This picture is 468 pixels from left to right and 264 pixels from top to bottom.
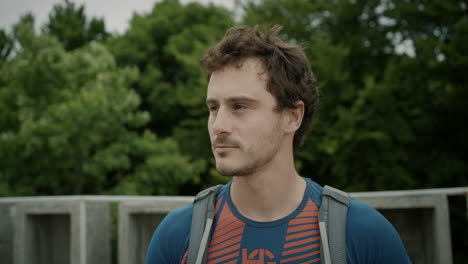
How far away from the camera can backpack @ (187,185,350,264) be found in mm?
2047

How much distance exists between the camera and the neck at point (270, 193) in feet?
7.47

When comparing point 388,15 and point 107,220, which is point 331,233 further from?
point 388,15

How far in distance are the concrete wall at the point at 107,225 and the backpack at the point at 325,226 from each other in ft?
8.41

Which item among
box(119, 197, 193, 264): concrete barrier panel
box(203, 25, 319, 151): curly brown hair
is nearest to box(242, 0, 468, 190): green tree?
box(119, 197, 193, 264): concrete barrier panel

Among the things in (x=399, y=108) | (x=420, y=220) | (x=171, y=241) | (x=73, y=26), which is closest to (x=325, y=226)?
(x=171, y=241)

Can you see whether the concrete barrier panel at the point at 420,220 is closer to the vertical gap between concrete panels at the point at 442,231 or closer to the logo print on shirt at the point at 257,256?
the vertical gap between concrete panels at the point at 442,231

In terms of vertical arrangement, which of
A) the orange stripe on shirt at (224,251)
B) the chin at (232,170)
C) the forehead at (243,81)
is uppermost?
the forehead at (243,81)

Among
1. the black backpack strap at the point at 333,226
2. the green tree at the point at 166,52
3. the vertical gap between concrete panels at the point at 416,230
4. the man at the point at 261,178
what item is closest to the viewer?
the black backpack strap at the point at 333,226

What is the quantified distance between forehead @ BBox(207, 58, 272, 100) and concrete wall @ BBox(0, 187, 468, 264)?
2817 mm

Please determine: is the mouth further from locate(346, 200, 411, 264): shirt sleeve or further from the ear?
locate(346, 200, 411, 264): shirt sleeve

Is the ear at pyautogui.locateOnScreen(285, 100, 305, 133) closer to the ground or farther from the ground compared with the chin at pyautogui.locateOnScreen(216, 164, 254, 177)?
farther from the ground

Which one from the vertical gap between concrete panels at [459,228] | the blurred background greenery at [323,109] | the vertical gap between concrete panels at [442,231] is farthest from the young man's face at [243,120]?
the vertical gap between concrete panels at [459,228]

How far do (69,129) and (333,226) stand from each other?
14.7 metres

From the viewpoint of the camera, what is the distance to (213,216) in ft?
7.55
